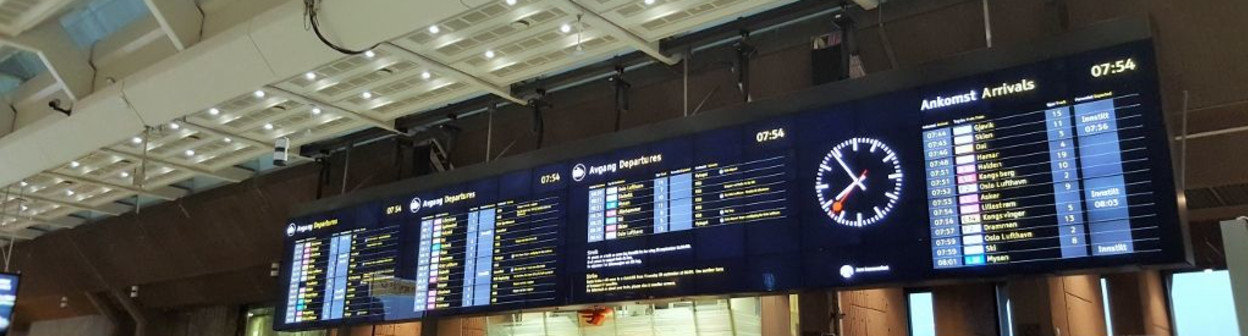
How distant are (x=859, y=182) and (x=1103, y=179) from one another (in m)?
1.38

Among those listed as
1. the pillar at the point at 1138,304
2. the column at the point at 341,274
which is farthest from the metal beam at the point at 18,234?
the pillar at the point at 1138,304

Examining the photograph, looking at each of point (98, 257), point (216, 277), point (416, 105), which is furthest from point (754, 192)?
point (98, 257)

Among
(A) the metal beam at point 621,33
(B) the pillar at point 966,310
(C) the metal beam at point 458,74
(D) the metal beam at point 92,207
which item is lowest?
(B) the pillar at point 966,310

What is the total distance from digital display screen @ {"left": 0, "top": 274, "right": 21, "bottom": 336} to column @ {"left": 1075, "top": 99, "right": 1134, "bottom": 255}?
11841 mm

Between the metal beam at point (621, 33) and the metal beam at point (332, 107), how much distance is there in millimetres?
2988

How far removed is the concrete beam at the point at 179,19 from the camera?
757 cm

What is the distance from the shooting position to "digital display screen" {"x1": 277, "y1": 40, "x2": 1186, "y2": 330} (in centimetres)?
489

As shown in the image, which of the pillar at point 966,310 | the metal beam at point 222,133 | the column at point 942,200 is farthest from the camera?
the metal beam at point 222,133

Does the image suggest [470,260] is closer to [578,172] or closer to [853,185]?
[578,172]

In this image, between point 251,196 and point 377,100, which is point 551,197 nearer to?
point 377,100

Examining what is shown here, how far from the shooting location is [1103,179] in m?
4.86

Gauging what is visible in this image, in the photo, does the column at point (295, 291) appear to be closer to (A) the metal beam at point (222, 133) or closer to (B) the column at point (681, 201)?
(A) the metal beam at point (222, 133)

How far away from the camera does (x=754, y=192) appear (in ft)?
20.5

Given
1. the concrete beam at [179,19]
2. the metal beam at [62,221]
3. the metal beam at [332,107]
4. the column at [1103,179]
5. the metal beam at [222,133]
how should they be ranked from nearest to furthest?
the column at [1103,179] → the concrete beam at [179,19] → the metal beam at [332,107] → the metal beam at [222,133] → the metal beam at [62,221]
